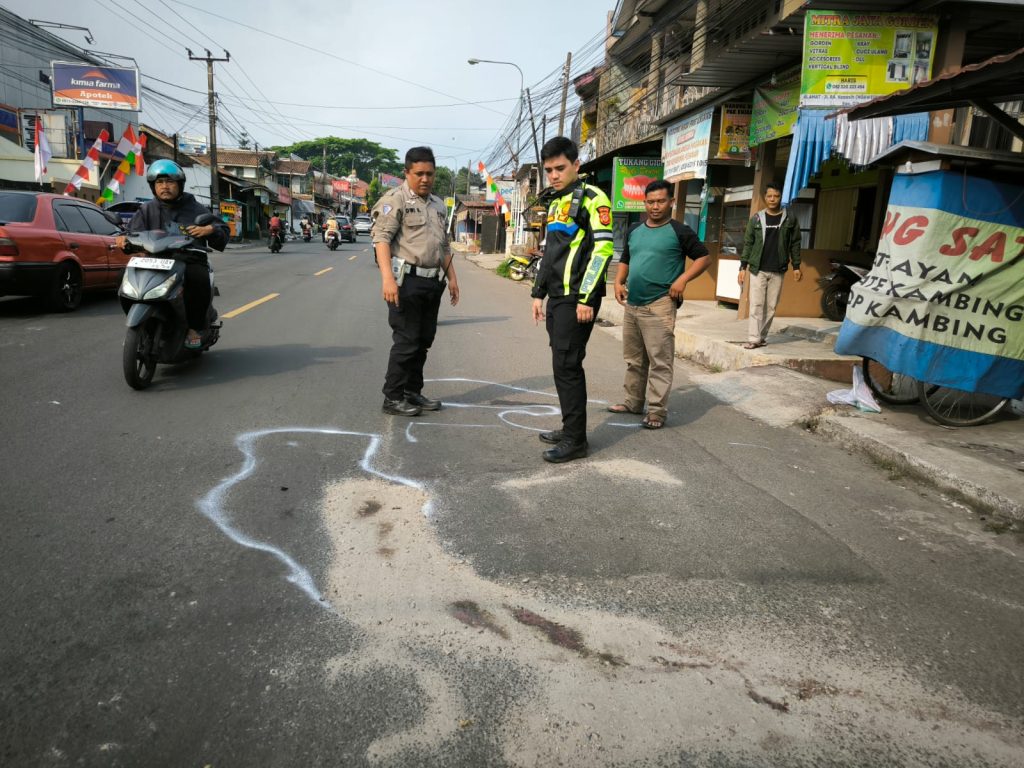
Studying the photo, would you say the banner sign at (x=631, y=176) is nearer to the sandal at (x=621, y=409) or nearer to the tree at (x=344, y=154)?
the sandal at (x=621, y=409)

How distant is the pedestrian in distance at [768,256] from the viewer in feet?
25.4

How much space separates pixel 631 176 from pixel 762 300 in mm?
9928

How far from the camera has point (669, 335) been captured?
17.4ft

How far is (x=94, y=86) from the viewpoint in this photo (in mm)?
30922

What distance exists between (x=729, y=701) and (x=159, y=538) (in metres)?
2.40

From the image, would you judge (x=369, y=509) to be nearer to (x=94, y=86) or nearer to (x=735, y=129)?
(x=735, y=129)

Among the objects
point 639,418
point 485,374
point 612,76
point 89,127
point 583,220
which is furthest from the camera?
point 89,127

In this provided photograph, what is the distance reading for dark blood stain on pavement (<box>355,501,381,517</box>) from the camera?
3.41 metres

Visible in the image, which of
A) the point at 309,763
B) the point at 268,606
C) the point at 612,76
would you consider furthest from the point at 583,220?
the point at 612,76

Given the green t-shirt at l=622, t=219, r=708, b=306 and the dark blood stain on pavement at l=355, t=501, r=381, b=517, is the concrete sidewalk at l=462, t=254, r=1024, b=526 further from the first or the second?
the dark blood stain on pavement at l=355, t=501, r=381, b=517

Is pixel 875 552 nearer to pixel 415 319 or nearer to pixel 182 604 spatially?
pixel 182 604

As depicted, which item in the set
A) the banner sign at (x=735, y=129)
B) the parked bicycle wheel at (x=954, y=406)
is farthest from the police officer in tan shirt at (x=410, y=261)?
the banner sign at (x=735, y=129)

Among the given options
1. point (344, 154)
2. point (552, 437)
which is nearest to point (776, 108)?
point (552, 437)

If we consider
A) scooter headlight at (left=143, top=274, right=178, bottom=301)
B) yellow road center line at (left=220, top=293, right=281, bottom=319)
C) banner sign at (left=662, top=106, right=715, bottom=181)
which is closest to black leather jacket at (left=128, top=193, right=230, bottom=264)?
scooter headlight at (left=143, top=274, right=178, bottom=301)
